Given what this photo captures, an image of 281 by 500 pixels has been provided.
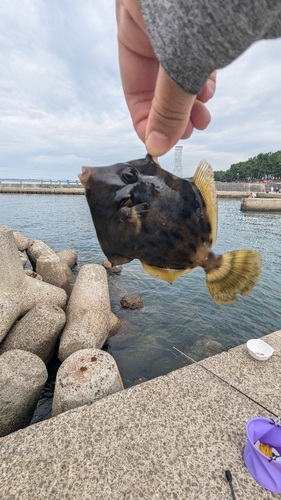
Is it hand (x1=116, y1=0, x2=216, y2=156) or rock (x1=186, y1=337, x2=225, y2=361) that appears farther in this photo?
rock (x1=186, y1=337, x2=225, y2=361)

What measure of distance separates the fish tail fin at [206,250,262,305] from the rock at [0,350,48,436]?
12.6 feet

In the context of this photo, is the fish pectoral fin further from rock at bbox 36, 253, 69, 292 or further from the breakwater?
the breakwater

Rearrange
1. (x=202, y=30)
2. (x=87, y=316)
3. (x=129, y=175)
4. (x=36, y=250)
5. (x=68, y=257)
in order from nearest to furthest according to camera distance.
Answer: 1. (x=202, y=30)
2. (x=129, y=175)
3. (x=87, y=316)
4. (x=36, y=250)
5. (x=68, y=257)

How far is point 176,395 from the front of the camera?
385cm

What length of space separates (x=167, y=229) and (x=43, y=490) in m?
2.94

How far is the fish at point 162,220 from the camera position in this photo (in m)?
→ 1.57

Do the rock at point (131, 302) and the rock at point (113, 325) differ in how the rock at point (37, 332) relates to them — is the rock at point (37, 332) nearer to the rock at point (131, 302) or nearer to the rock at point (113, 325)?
the rock at point (113, 325)

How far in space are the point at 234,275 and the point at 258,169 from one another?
10004cm

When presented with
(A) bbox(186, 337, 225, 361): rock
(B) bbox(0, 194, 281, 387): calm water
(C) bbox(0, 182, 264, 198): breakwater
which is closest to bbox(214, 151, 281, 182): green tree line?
(C) bbox(0, 182, 264, 198): breakwater

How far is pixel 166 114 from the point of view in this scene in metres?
1.08

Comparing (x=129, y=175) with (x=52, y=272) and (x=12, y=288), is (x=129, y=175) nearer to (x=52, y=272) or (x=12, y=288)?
(x=12, y=288)

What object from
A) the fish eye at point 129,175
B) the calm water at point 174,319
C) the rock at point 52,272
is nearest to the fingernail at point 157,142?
the fish eye at point 129,175

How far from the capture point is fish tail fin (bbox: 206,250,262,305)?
5.39 ft

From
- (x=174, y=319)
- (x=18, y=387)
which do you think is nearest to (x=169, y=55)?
(x=18, y=387)
